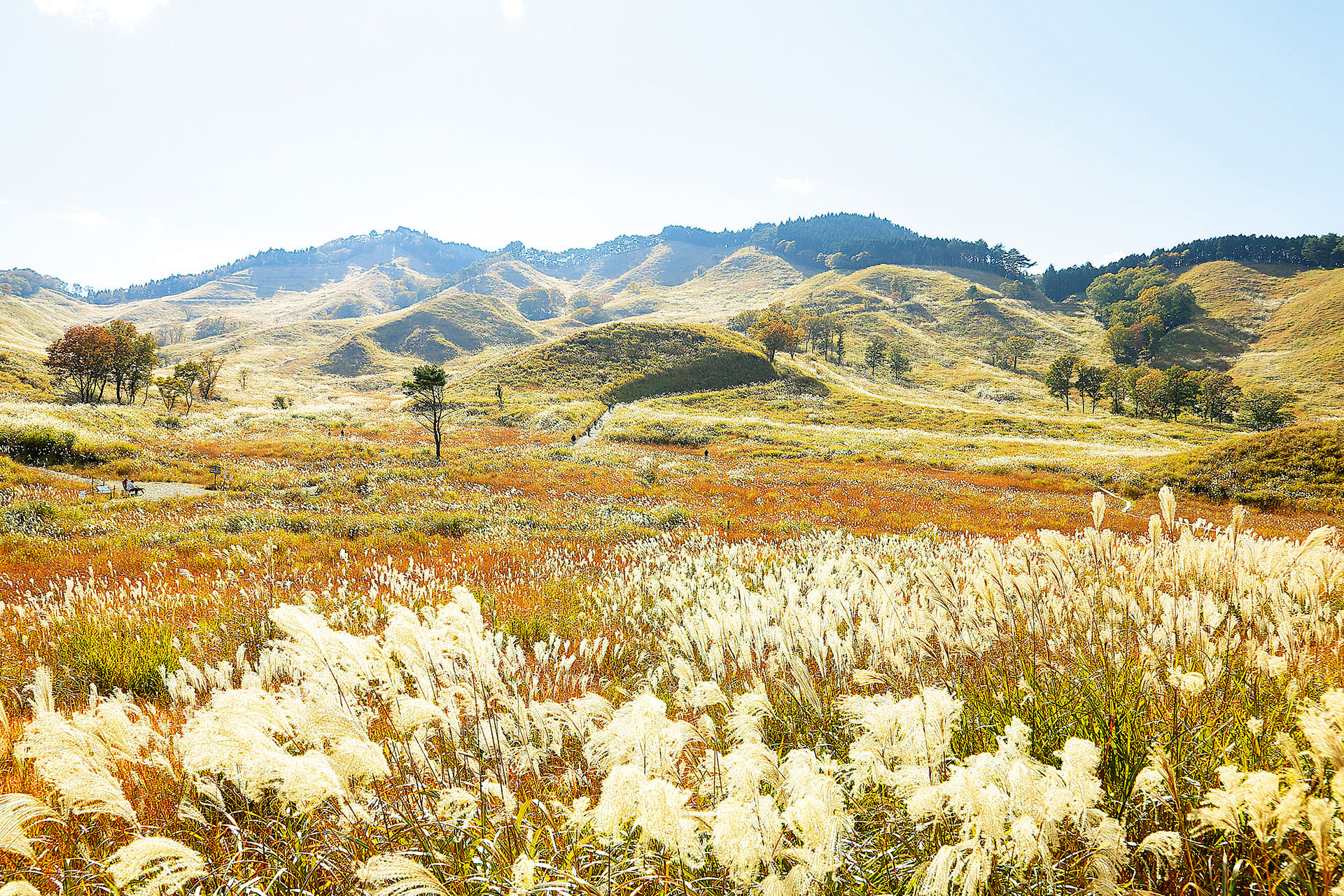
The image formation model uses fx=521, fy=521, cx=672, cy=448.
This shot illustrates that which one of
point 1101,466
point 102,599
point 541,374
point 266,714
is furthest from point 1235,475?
point 541,374

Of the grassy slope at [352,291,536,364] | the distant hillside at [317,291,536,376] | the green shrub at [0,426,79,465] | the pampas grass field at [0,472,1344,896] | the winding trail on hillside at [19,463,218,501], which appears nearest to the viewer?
the pampas grass field at [0,472,1344,896]

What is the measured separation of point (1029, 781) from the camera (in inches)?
61.5

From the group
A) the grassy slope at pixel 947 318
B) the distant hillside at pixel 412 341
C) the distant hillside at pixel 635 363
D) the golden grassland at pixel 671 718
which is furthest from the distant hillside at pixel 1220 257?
the golden grassland at pixel 671 718

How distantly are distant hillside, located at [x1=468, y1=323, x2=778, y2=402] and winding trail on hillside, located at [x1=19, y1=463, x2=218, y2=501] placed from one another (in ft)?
192

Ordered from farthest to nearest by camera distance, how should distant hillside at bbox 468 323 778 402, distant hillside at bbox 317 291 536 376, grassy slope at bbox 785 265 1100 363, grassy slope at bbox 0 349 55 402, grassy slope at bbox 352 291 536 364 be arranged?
grassy slope at bbox 352 291 536 364
distant hillside at bbox 317 291 536 376
grassy slope at bbox 785 265 1100 363
distant hillside at bbox 468 323 778 402
grassy slope at bbox 0 349 55 402

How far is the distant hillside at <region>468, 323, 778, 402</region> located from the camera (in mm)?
82375

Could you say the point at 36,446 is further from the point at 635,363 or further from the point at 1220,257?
the point at 1220,257

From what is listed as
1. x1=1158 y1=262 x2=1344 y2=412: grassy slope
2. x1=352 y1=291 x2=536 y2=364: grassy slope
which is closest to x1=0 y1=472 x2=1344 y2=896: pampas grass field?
x1=1158 y1=262 x2=1344 y2=412: grassy slope

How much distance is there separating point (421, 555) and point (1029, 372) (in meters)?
139

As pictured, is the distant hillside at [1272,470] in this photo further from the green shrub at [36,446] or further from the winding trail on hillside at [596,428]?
the green shrub at [36,446]

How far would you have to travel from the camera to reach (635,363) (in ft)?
299

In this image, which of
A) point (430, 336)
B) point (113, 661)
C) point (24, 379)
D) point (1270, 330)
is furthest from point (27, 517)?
point (430, 336)

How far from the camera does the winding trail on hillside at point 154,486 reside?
1728 centimetres

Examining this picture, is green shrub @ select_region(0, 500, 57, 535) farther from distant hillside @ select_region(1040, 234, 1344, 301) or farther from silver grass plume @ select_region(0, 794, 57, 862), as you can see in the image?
distant hillside @ select_region(1040, 234, 1344, 301)
